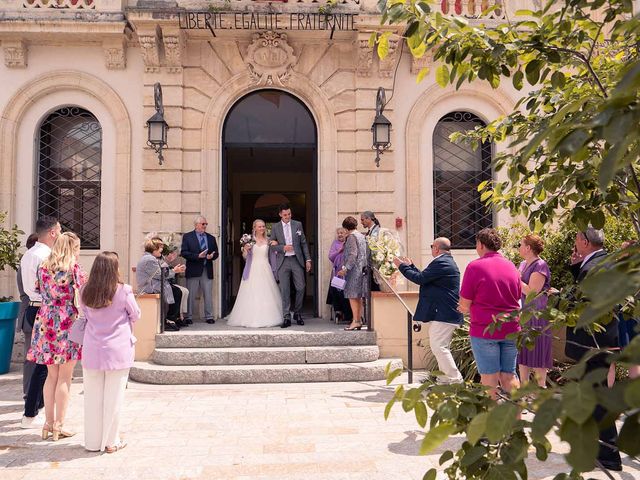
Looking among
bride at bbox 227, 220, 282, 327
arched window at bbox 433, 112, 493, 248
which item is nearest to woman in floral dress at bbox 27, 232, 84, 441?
bride at bbox 227, 220, 282, 327

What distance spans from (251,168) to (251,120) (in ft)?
18.6

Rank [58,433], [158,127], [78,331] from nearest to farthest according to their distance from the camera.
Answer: [78,331] → [58,433] → [158,127]

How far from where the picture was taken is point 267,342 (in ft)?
25.6

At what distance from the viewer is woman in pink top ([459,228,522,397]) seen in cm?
453

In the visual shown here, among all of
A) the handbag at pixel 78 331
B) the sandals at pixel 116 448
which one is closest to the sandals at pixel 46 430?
the sandals at pixel 116 448

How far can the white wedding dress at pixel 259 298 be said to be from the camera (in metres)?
8.72

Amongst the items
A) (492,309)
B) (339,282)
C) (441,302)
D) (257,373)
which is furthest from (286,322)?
(492,309)

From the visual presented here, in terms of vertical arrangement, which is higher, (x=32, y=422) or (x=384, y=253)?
(x=384, y=253)

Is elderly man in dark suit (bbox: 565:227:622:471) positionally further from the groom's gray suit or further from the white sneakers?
the white sneakers

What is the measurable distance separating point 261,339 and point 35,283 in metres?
3.44

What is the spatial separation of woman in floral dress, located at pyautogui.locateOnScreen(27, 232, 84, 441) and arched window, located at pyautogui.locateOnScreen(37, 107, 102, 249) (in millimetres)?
5394

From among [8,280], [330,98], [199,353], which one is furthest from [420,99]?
[8,280]

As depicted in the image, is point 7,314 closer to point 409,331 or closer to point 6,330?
point 6,330

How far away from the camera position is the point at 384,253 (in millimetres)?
8148
